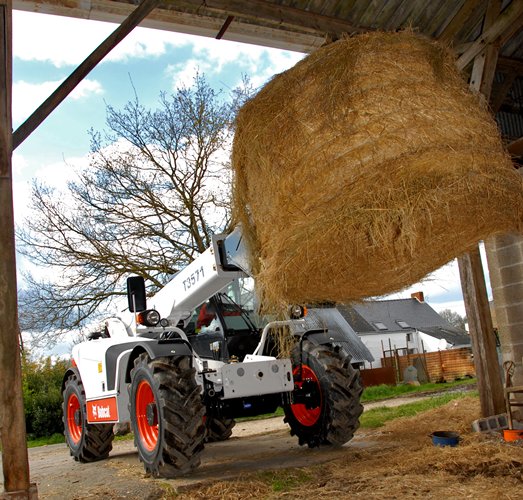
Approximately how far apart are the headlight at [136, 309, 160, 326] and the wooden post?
8.05 ft

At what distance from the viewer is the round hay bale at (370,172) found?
144 inches

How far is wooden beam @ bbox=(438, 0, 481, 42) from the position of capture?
6602 mm

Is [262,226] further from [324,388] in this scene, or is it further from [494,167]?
[324,388]

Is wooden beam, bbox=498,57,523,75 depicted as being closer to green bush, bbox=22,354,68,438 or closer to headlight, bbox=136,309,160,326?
headlight, bbox=136,309,160,326

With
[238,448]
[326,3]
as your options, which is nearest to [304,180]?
[326,3]

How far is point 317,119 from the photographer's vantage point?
13.3 feet

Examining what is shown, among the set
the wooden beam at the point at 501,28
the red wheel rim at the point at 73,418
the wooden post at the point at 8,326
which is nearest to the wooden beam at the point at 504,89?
the wooden beam at the point at 501,28

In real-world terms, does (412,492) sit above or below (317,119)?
below

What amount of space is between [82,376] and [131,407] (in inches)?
82.1

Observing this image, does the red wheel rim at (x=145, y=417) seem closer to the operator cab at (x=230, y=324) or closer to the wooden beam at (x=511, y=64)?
the operator cab at (x=230, y=324)

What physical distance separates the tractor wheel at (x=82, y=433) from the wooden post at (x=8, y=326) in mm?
4050

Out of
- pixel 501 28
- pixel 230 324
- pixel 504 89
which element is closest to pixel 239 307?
pixel 230 324

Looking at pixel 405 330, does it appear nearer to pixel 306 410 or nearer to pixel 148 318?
pixel 306 410

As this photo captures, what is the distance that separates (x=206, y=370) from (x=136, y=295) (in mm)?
1174
